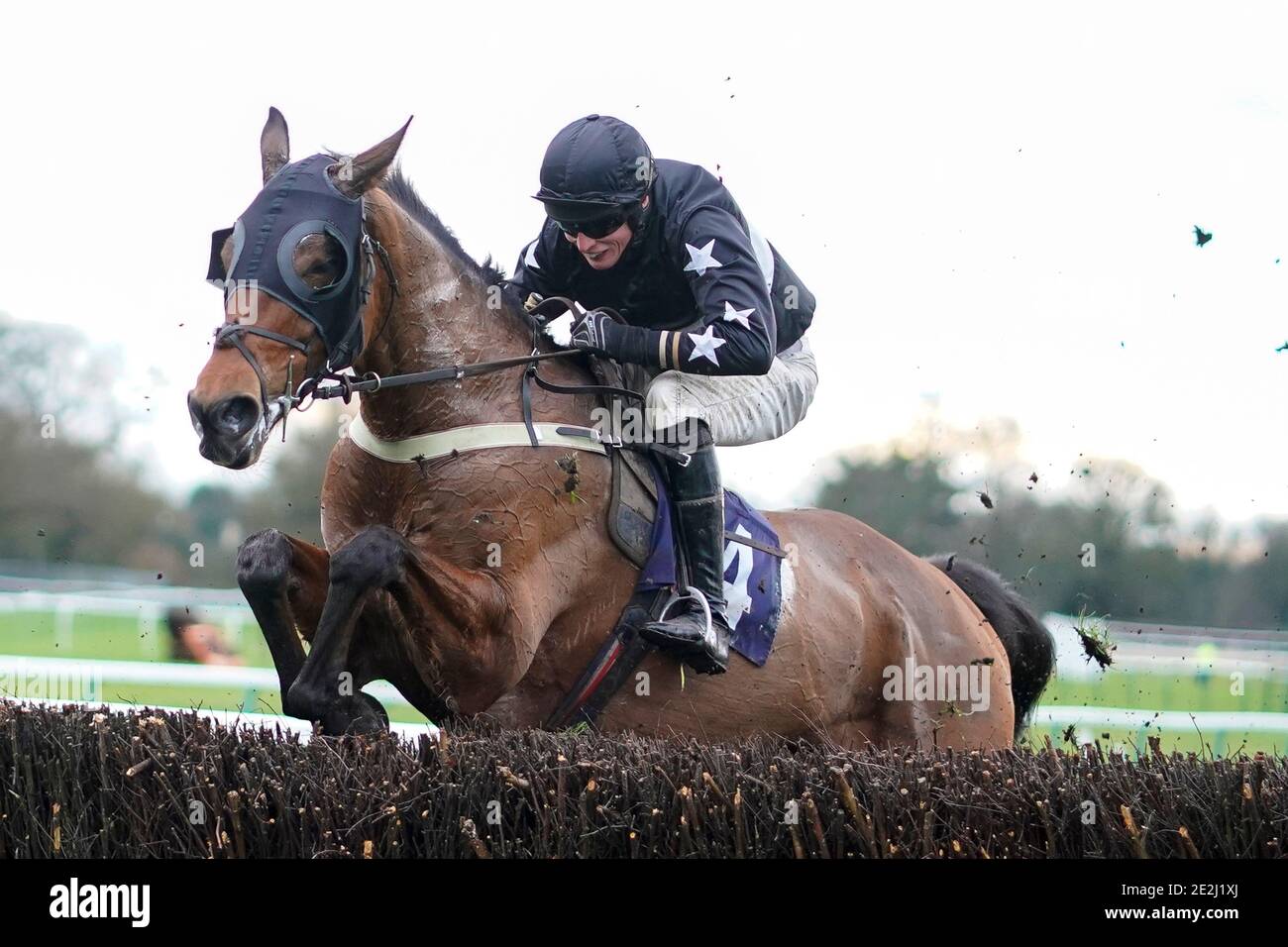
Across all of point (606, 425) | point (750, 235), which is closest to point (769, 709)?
point (606, 425)

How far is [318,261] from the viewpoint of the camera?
159 inches

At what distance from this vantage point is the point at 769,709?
16.2 feet

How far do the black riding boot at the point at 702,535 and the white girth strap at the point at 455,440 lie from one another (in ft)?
1.25

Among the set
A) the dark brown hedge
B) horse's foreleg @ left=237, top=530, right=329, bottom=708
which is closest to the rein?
horse's foreleg @ left=237, top=530, right=329, bottom=708

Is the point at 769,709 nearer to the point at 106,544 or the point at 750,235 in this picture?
the point at 750,235

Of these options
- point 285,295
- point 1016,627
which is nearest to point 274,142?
point 285,295

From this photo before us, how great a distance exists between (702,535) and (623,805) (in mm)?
1250

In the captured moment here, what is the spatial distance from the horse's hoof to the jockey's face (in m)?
1.56

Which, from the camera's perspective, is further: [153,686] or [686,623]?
[153,686]

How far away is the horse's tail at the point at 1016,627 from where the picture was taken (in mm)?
6277

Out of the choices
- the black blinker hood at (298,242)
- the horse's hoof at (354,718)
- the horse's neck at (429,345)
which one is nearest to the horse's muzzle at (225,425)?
the black blinker hood at (298,242)

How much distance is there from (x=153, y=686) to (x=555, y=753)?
263 inches

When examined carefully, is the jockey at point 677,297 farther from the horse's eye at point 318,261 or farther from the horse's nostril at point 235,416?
the horse's nostril at point 235,416
